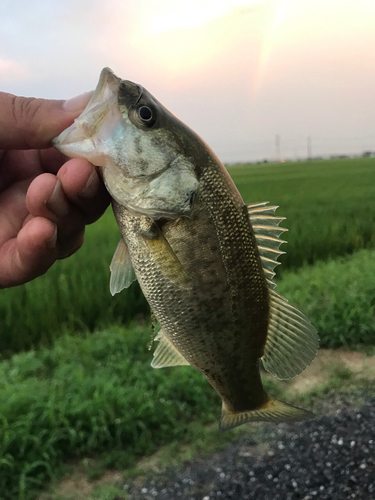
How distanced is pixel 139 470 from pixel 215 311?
7.82ft

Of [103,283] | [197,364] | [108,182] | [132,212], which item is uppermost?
[108,182]

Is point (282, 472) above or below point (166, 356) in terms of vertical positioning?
below

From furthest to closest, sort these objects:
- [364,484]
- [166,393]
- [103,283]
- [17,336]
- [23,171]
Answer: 1. [103,283]
2. [17,336]
3. [166,393]
4. [364,484]
5. [23,171]

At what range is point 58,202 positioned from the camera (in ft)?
6.01

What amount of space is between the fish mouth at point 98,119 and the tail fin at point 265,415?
4.08 feet

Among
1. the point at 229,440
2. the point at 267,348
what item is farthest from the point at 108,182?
the point at 229,440

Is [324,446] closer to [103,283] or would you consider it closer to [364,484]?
[364,484]

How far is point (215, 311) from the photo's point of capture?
5.35ft

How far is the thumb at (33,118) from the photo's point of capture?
1.95 m

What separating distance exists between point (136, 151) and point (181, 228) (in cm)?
33

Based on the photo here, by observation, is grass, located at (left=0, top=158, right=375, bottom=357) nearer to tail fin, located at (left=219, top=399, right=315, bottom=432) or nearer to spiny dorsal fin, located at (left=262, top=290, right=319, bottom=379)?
tail fin, located at (left=219, top=399, right=315, bottom=432)

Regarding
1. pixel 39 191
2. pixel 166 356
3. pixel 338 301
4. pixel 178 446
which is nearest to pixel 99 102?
pixel 39 191

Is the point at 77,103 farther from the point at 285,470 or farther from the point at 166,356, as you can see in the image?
the point at 285,470

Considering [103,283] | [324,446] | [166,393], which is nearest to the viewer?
[324,446]
